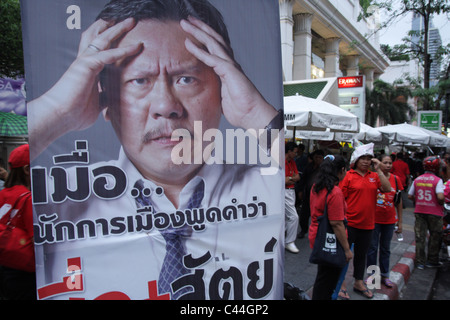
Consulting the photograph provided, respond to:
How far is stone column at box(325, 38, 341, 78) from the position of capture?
72.2 ft

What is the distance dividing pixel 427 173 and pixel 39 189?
18.7ft

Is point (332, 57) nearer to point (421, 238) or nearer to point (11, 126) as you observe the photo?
point (421, 238)

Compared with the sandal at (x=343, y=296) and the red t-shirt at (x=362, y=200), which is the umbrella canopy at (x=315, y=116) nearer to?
the red t-shirt at (x=362, y=200)

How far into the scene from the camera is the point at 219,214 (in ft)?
6.80

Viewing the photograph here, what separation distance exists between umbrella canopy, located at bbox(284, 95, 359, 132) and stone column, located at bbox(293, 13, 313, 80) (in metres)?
13.0

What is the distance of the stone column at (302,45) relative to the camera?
59.1 feet

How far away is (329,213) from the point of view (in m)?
2.97

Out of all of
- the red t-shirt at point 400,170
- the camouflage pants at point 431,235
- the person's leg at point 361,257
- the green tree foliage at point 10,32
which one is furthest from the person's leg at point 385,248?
the green tree foliage at point 10,32

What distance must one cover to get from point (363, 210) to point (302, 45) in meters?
16.6

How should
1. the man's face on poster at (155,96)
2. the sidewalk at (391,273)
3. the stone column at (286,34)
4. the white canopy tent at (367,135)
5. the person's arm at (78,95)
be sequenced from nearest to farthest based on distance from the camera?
1. the person's arm at (78,95)
2. the man's face on poster at (155,96)
3. the sidewalk at (391,273)
4. the white canopy tent at (367,135)
5. the stone column at (286,34)

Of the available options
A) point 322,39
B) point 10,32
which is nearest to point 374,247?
point 10,32

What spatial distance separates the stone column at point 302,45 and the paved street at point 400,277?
14.1 metres

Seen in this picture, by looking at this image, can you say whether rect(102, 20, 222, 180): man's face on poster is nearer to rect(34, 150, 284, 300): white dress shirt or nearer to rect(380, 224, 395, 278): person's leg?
rect(34, 150, 284, 300): white dress shirt

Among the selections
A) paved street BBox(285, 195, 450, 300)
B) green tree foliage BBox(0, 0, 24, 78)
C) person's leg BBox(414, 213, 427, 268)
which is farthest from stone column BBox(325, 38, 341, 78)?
green tree foliage BBox(0, 0, 24, 78)
